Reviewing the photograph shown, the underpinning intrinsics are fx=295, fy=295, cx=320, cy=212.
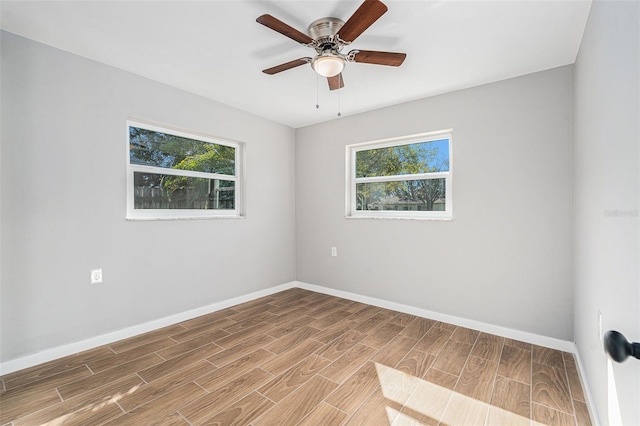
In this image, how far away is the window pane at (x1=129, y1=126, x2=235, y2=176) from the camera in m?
2.82

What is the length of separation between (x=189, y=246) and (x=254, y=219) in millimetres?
916

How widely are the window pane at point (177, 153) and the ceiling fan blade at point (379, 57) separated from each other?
207 cm

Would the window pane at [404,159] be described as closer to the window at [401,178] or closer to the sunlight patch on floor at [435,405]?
the window at [401,178]

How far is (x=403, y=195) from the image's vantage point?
3498 millimetres

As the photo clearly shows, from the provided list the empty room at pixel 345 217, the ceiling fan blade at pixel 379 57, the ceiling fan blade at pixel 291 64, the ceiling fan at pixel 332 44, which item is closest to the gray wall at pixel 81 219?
the empty room at pixel 345 217

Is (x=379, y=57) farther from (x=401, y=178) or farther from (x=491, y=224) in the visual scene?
(x=491, y=224)

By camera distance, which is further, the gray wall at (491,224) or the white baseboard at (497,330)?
the gray wall at (491,224)

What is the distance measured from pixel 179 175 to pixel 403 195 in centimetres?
251

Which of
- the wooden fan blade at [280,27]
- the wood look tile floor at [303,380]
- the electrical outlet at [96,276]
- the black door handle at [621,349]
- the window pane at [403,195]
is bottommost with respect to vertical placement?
the wood look tile floor at [303,380]

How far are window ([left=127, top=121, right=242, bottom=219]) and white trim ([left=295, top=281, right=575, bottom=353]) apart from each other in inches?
70.9

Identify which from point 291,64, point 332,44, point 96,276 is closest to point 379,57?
point 332,44

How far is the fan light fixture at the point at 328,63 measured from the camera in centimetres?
199

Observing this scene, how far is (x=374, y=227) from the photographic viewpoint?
3.62 m

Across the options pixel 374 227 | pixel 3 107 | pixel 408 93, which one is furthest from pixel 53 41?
pixel 374 227
